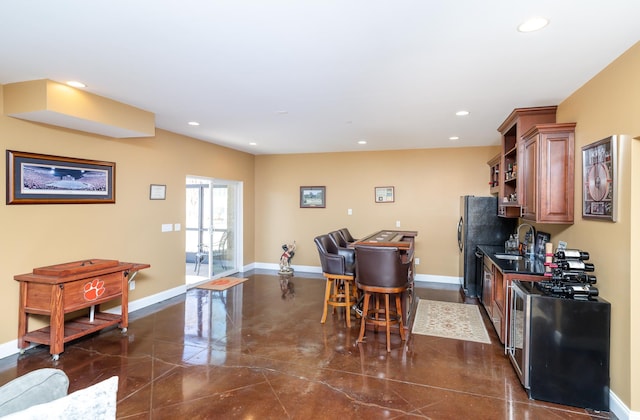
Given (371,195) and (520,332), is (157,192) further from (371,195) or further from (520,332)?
(520,332)

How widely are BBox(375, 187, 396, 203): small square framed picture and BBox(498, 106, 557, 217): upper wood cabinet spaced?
229 centimetres

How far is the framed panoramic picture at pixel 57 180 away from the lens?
10.8ft

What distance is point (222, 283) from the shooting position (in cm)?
621

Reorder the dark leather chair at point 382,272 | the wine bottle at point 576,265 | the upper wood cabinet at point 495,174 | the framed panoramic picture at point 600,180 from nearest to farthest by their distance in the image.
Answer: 1. the framed panoramic picture at point 600,180
2. the wine bottle at point 576,265
3. the dark leather chair at point 382,272
4. the upper wood cabinet at point 495,174

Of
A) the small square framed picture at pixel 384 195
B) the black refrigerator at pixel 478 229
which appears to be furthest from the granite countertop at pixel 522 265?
the small square framed picture at pixel 384 195

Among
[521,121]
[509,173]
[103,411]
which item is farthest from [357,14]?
[509,173]

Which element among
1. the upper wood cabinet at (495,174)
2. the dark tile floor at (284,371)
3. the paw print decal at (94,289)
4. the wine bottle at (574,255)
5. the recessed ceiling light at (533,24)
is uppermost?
the recessed ceiling light at (533,24)

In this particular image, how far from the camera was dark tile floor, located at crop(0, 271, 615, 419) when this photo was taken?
→ 2.48 metres

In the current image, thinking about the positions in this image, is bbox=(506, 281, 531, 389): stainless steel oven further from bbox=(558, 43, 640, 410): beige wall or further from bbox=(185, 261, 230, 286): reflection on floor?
bbox=(185, 261, 230, 286): reflection on floor

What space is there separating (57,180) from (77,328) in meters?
1.63

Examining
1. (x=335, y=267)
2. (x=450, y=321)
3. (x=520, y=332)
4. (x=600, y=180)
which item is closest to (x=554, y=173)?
(x=600, y=180)

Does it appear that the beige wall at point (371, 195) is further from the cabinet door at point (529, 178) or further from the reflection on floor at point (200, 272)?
the cabinet door at point (529, 178)

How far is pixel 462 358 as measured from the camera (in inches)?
130

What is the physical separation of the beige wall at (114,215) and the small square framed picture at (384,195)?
3.10 meters
